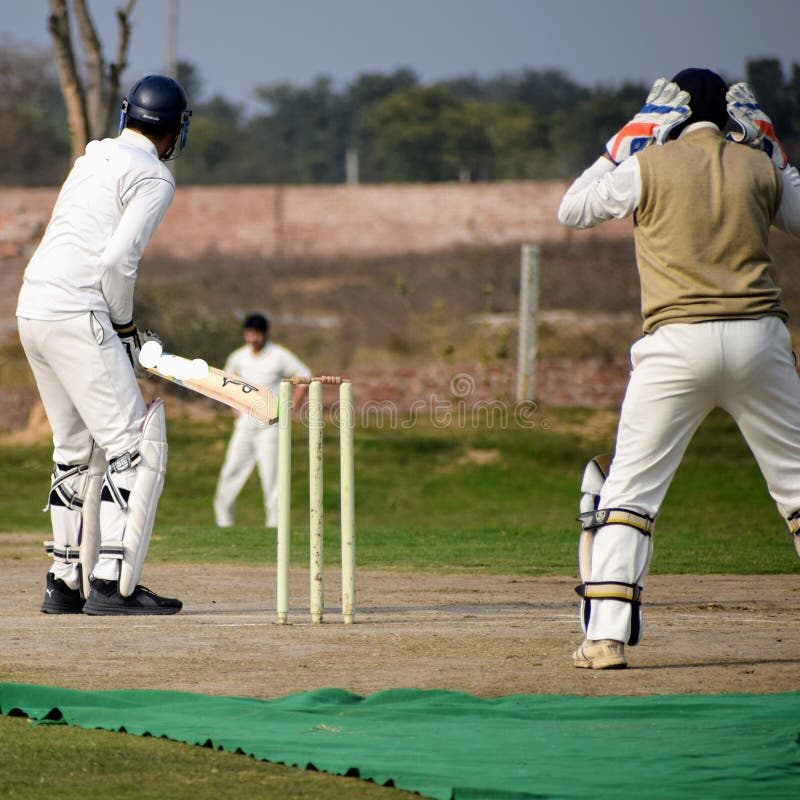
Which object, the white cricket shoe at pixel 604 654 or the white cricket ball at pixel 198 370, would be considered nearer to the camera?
the white cricket shoe at pixel 604 654

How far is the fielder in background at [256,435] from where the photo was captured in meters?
15.7

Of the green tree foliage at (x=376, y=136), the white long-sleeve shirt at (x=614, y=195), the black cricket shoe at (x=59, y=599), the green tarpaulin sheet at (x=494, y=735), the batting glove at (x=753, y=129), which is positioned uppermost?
the green tree foliage at (x=376, y=136)

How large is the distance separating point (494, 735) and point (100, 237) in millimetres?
3771

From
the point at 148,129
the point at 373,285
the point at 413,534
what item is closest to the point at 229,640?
the point at 148,129

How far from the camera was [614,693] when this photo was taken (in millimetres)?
5715

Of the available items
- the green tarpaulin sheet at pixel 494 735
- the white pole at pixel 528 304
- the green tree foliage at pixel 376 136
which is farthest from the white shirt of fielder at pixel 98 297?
the green tree foliage at pixel 376 136

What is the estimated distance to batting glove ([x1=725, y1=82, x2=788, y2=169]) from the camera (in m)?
6.22

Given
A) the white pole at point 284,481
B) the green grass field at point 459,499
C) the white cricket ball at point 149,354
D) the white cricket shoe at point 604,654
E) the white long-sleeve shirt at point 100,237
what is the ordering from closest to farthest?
the white cricket shoe at point 604,654 → the white pole at point 284,481 → the white long-sleeve shirt at point 100,237 → the white cricket ball at point 149,354 → the green grass field at point 459,499

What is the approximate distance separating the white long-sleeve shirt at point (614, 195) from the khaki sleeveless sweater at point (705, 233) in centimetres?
6

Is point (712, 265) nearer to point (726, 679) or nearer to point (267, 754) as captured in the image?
point (726, 679)

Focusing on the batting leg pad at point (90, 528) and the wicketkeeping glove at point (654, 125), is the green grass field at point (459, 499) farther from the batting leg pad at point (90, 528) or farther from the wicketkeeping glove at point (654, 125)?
the wicketkeeping glove at point (654, 125)

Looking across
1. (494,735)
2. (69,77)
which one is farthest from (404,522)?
(494,735)

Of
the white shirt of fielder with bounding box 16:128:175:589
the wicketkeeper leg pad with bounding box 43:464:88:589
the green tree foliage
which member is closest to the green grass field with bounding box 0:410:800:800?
the white shirt of fielder with bounding box 16:128:175:589

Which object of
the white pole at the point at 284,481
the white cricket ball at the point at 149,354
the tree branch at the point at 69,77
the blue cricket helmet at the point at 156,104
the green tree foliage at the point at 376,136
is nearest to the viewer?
the white pole at the point at 284,481
